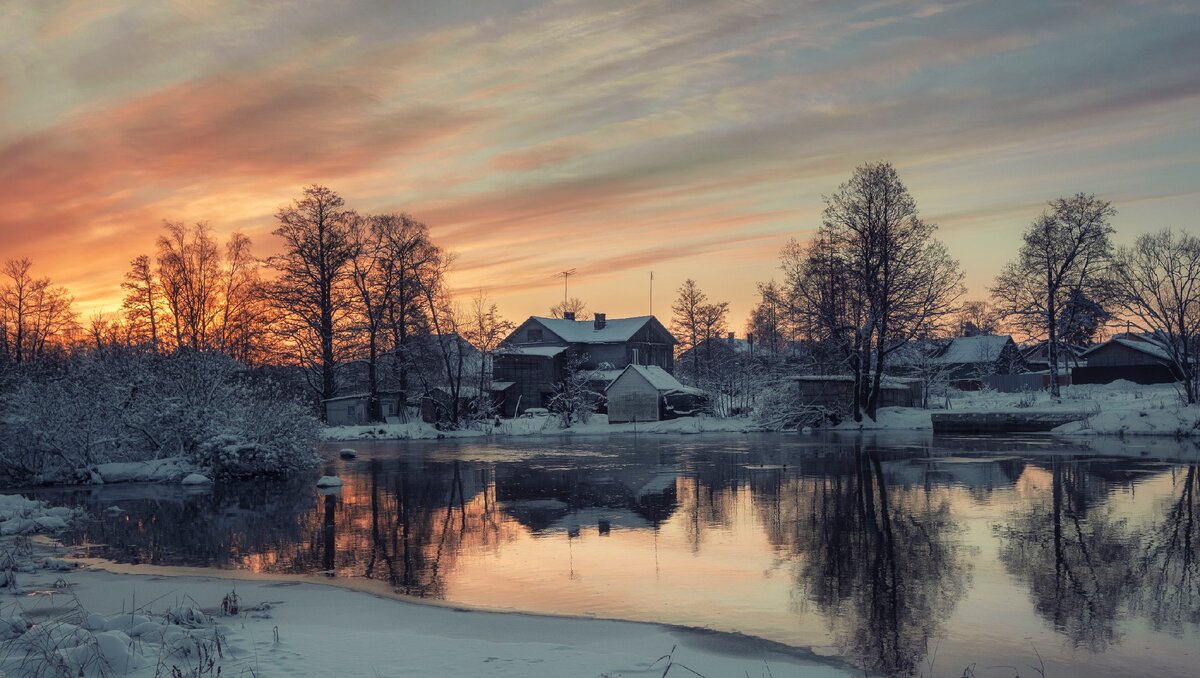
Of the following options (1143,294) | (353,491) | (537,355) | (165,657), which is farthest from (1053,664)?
(537,355)

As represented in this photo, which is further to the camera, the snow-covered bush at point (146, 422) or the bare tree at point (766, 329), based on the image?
the bare tree at point (766, 329)

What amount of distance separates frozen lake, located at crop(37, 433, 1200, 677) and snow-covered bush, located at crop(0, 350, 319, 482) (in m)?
2.43

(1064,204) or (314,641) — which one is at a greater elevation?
(1064,204)

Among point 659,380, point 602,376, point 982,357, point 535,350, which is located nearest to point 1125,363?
point 982,357

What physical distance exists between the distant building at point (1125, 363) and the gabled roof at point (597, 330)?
35.3m

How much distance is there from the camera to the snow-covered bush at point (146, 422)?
26.3 m

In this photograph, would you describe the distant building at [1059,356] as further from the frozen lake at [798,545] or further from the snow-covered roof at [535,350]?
the snow-covered roof at [535,350]

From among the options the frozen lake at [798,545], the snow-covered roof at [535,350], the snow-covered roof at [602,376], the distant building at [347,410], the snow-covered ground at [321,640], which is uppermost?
the snow-covered roof at [535,350]

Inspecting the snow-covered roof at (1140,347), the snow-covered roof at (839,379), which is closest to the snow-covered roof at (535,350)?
the snow-covered roof at (839,379)

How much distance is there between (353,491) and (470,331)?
3443 centimetres

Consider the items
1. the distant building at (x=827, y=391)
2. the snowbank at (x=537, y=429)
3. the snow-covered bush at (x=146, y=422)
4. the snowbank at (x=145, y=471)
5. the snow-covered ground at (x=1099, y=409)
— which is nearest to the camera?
the snow-covered bush at (x=146, y=422)

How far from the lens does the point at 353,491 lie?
23.1 m

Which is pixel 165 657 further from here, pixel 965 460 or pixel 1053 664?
pixel 965 460

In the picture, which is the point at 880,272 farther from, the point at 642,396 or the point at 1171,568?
the point at 1171,568
